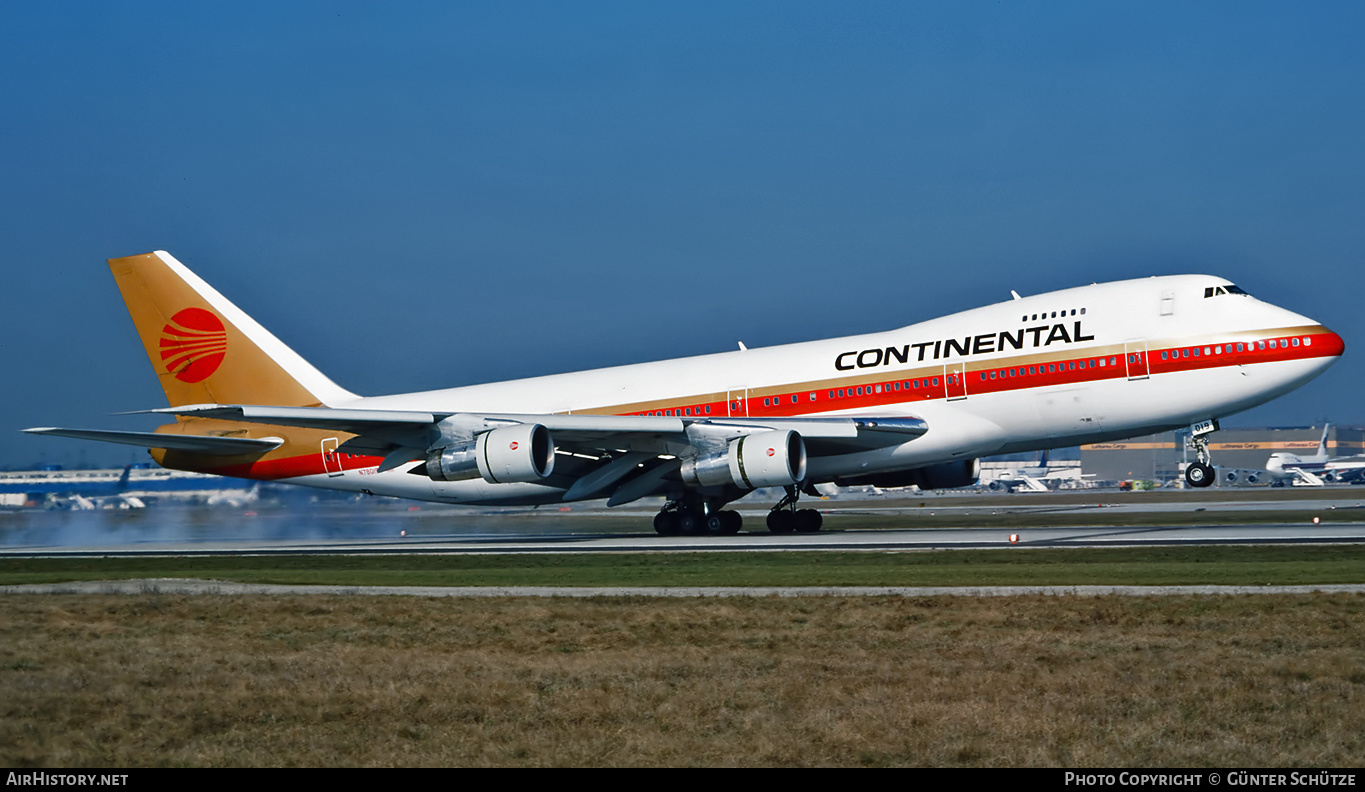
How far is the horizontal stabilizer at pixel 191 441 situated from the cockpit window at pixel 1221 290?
27865 millimetres

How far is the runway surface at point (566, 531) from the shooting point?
A: 32.4 metres

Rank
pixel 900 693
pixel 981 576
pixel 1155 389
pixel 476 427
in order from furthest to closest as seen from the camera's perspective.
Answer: pixel 476 427, pixel 1155 389, pixel 981 576, pixel 900 693

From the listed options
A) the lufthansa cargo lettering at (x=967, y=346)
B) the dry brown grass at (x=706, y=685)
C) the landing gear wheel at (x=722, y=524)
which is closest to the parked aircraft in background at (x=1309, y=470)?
the lufthansa cargo lettering at (x=967, y=346)

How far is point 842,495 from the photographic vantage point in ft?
328

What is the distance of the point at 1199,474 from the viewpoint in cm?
3231

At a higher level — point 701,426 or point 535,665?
point 701,426

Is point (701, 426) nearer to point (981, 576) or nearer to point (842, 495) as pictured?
point (981, 576)

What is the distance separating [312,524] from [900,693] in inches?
1496

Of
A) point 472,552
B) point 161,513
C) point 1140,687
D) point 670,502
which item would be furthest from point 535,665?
point 161,513

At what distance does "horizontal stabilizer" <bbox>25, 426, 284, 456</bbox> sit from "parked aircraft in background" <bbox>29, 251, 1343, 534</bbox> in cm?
8

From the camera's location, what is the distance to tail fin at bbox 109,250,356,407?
41312 mm

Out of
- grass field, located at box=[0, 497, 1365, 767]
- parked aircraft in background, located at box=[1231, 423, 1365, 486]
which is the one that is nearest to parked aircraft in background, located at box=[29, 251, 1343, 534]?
grass field, located at box=[0, 497, 1365, 767]

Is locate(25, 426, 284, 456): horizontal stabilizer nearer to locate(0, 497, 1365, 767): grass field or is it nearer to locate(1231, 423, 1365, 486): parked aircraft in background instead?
locate(0, 497, 1365, 767): grass field

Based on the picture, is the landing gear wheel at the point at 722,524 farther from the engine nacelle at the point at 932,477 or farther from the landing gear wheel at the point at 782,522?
the engine nacelle at the point at 932,477
